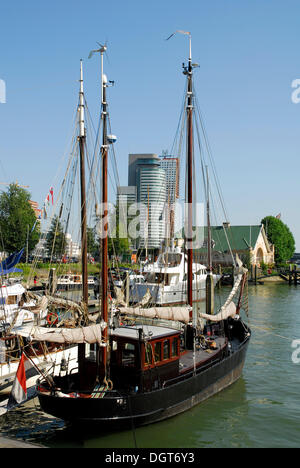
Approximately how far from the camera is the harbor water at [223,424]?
15.7m

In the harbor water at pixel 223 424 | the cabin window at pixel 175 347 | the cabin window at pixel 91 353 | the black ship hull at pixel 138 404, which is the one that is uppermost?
the cabin window at pixel 175 347

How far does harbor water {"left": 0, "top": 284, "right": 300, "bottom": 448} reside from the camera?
51.5ft

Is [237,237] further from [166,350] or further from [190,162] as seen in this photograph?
[166,350]

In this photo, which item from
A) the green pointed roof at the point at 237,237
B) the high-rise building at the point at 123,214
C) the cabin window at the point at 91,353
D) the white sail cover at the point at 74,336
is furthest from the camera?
the green pointed roof at the point at 237,237

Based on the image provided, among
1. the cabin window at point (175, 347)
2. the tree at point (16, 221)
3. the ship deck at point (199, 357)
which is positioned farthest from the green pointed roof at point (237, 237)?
the cabin window at point (175, 347)

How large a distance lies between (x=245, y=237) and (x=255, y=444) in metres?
91.0

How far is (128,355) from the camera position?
16.8 metres

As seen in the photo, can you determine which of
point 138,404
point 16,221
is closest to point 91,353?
point 138,404

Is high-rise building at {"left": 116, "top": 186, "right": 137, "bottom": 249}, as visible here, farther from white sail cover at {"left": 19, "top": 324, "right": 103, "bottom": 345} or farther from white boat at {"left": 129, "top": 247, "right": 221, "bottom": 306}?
white boat at {"left": 129, "top": 247, "right": 221, "bottom": 306}

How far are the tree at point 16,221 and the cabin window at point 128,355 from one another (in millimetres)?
58455

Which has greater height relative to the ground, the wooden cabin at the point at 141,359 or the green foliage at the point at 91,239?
the green foliage at the point at 91,239

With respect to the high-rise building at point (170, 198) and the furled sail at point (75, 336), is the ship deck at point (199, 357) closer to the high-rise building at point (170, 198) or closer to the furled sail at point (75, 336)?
the furled sail at point (75, 336)
